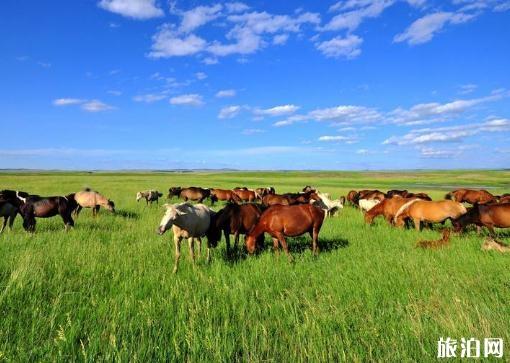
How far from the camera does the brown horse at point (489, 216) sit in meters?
12.1

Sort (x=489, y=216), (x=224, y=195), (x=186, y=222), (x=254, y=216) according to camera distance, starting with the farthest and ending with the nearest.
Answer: (x=224, y=195), (x=489, y=216), (x=254, y=216), (x=186, y=222)

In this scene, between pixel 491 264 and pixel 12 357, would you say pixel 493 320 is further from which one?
pixel 12 357

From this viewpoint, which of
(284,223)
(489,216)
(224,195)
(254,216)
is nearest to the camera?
(284,223)

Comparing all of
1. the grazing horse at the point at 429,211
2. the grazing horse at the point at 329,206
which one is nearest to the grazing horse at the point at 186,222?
the grazing horse at the point at 429,211

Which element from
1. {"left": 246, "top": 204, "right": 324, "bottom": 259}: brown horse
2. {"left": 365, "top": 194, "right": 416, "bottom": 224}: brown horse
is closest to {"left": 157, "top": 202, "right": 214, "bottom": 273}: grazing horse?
{"left": 246, "top": 204, "right": 324, "bottom": 259}: brown horse

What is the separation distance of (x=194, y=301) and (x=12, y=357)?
2500 mm

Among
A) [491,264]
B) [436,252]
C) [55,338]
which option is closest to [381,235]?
[436,252]

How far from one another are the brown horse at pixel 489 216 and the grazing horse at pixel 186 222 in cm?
947

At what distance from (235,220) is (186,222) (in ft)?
6.25

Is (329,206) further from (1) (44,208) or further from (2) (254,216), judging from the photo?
(1) (44,208)

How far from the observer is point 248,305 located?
582 cm

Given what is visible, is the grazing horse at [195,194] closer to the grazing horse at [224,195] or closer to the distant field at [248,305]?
the grazing horse at [224,195]

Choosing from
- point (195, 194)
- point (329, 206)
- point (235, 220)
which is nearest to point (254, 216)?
point (235, 220)

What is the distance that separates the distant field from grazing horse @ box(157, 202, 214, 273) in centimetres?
69
